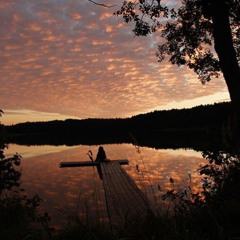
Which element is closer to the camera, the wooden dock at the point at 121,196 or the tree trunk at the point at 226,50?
the wooden dock at the point at 121,196

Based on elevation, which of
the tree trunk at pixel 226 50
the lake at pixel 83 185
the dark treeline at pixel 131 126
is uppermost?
the dark treeline at pixel 131 126

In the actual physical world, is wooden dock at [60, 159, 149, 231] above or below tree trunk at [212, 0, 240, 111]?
below

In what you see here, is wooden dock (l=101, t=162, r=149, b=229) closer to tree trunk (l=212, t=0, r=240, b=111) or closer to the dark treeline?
tree trunk (l=212, t=0, r=240, b=111)

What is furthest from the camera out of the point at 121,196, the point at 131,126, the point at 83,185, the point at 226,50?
the point at 131,126

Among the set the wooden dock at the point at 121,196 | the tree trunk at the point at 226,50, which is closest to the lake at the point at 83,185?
the wooden dock at the point at 121,196

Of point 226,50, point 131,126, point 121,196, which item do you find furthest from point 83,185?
point 131,126

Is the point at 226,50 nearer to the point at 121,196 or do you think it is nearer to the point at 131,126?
the point at 121,196

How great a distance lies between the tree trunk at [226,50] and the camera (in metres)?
8.28

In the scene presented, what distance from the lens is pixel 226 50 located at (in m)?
8.41

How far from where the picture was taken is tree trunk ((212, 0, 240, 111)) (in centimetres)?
828

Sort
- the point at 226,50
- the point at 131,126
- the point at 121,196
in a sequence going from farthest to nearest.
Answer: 1. the point at 131,126
2. the point at 121,196
3. the point at 226,50

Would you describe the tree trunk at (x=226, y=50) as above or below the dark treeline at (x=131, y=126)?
below

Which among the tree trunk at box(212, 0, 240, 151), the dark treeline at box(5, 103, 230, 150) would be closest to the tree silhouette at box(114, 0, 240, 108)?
the tree trunk at box(212, 0, 240, 151)

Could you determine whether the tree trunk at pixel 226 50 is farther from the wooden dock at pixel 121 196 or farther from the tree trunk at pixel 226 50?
the wooden dock at pixel 121 196
